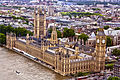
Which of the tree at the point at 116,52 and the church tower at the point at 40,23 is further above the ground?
the church tower at the point at 40,23

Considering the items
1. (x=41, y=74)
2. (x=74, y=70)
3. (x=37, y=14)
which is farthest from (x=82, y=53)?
(x=37, y=14)

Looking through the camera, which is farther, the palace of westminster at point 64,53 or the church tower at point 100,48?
the church tower at point 100,48

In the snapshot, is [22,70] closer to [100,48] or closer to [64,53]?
[64,53]

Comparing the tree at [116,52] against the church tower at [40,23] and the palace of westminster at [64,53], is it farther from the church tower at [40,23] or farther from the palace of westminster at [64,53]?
the church tower at [40,23]

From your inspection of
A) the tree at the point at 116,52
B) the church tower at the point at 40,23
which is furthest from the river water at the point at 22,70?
the tree at the point at 116,52

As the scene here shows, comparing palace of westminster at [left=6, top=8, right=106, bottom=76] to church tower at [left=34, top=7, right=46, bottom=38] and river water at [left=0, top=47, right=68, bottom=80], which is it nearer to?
church tower at [left=34, top=7, right=46, bottom=38]

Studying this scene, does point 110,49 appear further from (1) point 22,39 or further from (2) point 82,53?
(1) point 22,39
